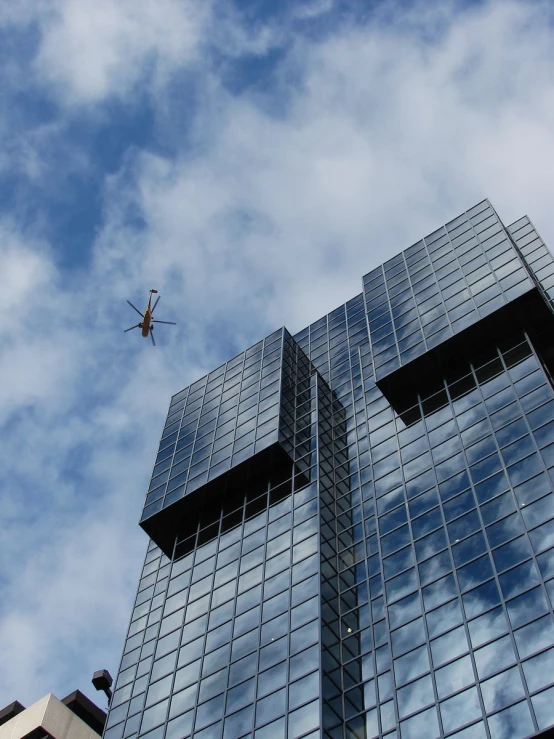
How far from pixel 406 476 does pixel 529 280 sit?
612 inches

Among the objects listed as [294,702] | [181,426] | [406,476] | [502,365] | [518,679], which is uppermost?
[181,426]

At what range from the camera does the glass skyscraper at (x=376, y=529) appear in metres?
42.9

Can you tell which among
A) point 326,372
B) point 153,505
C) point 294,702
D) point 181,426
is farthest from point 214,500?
point 294,702

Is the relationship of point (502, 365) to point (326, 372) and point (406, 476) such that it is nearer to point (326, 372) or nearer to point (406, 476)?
point (406, 476)

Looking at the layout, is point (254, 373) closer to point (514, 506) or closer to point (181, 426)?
point (181, 426)

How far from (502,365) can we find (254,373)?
74.4ft

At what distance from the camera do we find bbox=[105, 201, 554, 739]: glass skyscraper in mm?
42938

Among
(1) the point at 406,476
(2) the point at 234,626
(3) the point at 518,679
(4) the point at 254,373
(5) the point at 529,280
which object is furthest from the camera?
(4) the point at 254,373

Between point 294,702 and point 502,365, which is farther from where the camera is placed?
point 502,365

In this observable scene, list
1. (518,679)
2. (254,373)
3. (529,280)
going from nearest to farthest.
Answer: (518,679), (529,280), (254,373)

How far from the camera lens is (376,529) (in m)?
54.3

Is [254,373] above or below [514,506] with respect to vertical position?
above

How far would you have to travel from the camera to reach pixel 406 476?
184 feet

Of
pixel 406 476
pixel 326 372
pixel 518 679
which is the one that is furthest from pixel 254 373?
pixel 518 679
